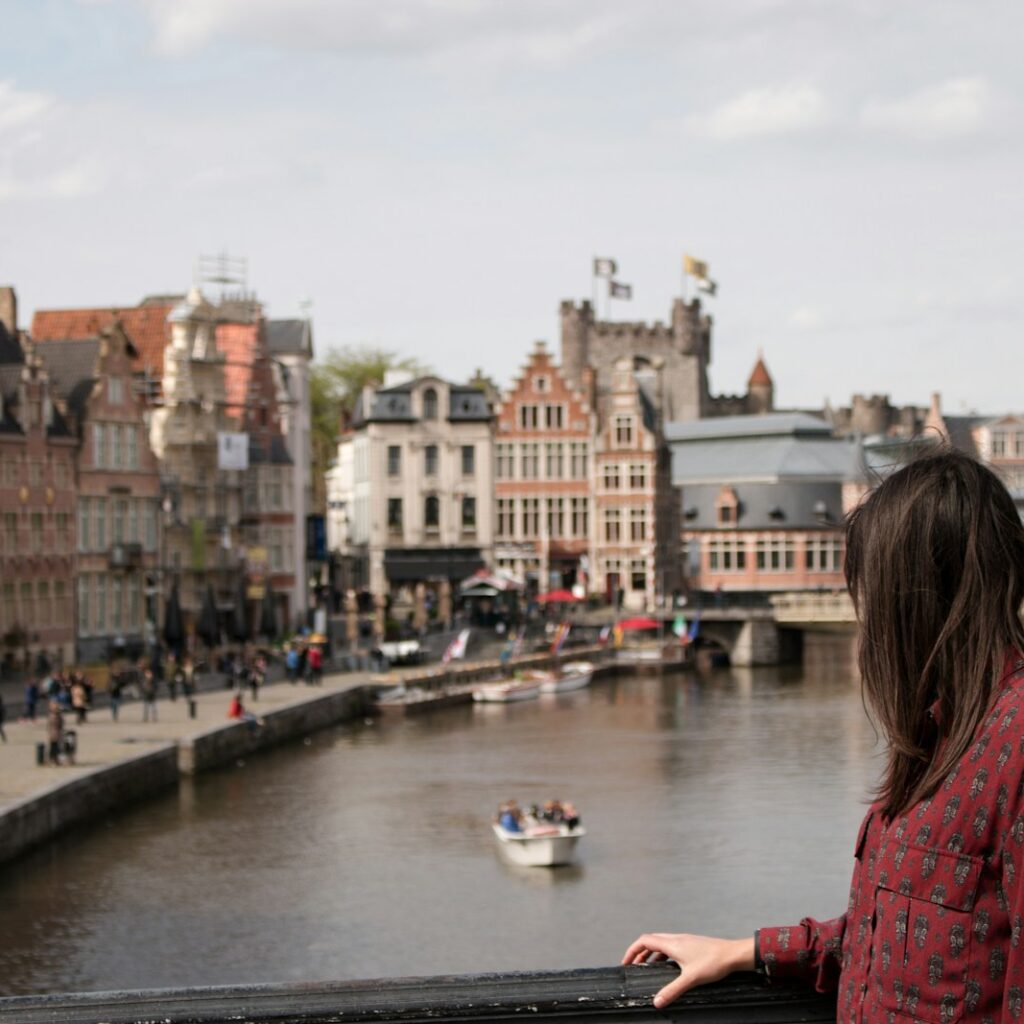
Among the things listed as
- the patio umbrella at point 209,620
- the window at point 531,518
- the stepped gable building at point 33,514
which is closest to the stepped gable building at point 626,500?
the window at point 531,518

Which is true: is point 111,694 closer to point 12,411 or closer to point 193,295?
point 12,411

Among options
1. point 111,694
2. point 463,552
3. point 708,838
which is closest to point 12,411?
point 111,694

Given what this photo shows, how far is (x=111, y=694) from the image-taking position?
154 ft

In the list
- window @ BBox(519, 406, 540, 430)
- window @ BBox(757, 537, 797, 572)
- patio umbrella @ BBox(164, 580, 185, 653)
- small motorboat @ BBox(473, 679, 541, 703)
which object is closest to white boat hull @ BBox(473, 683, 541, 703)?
small motorboat @ BBox(473, 679, 541, 703)

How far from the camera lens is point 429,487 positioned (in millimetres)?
87188

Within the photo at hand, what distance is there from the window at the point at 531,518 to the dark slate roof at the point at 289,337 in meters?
11.8

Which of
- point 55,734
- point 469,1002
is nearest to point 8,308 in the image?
point 55,734

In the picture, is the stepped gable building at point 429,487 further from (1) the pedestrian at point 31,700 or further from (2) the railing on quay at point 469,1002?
(2) the railing on quay at point 469,1002

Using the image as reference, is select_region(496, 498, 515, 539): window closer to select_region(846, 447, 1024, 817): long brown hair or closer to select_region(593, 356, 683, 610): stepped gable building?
select_region(593, 356, 683, 610): stepped gable building

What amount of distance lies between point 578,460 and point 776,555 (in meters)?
10.9

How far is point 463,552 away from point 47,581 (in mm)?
32303

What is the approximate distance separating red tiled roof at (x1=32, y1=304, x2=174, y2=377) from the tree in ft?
125

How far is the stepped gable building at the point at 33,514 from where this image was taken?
54.2m

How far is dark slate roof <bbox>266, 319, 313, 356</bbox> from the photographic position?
277ft
